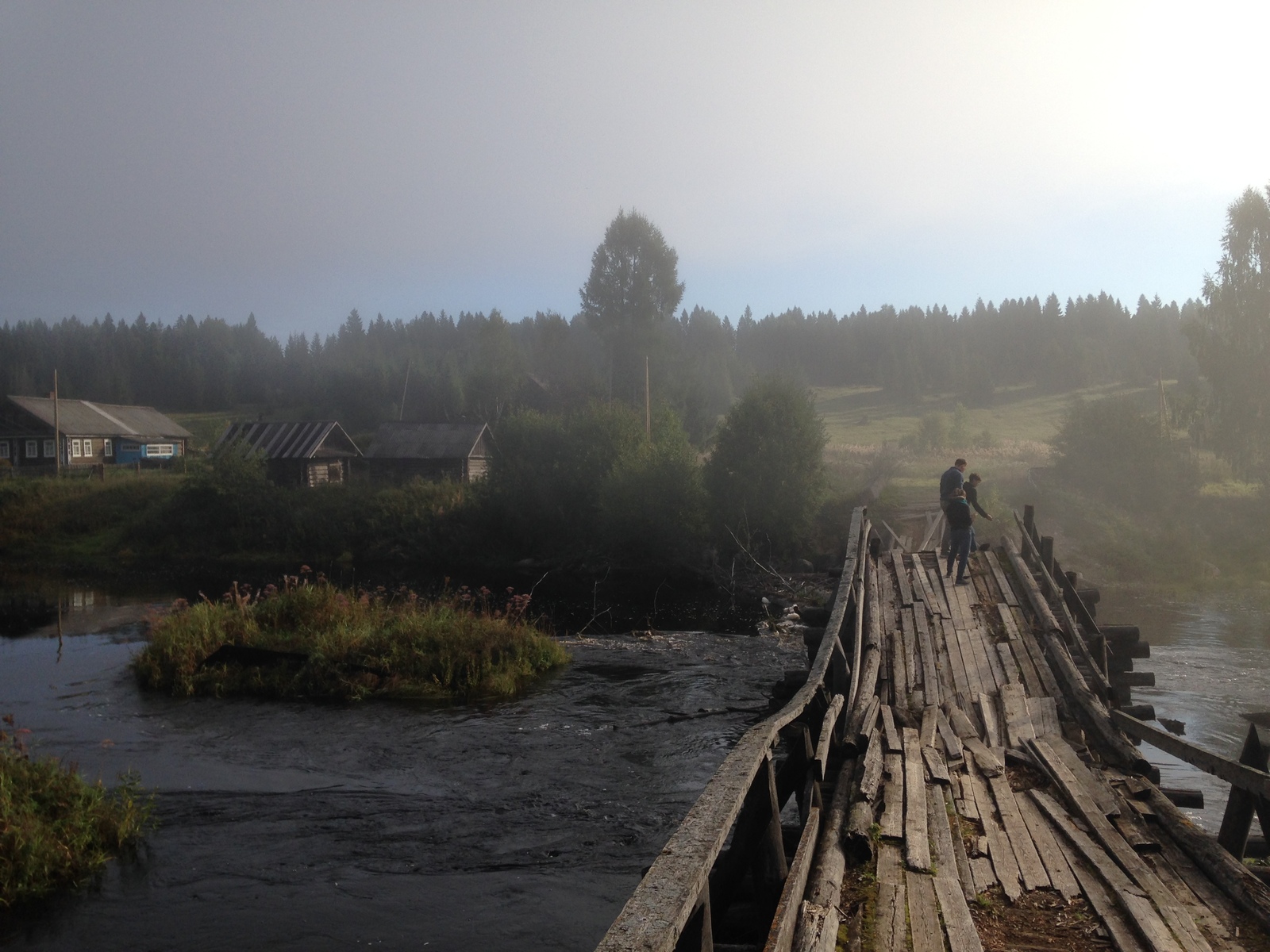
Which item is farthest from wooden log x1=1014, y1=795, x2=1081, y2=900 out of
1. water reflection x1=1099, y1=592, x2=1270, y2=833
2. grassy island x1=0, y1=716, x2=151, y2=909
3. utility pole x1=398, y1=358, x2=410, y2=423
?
utility pole x1=398, y1=358, x2=410, y2=423

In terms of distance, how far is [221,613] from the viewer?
65.6ft

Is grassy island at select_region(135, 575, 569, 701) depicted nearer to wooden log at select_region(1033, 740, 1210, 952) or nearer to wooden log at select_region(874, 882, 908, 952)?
wooden log at select_region(1033, 740, 1210, 952)

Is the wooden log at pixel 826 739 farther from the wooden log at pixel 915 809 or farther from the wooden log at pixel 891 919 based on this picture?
the wooden log at pixel 891 919

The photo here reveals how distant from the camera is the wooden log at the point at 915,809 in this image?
5098 mm

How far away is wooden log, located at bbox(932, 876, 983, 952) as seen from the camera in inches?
166

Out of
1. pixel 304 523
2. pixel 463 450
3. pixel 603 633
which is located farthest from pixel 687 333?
pixel 603 633

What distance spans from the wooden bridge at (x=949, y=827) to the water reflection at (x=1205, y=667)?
5.07 ft

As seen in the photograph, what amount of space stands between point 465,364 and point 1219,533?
259ft

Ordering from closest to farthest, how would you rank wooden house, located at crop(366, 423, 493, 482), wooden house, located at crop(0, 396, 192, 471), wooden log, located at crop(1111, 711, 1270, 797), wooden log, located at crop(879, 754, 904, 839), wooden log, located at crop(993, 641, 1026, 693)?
wooden log, located at crop(879, 754, 904, 839), wooden log, located at crop(1111, 711, 1270, 797), wooden log, located at crop(993, 641, 1026, 693), wooden house, located at crop(366, 423, 493, 482), wooden house, located at crop(0, 396, 192, 471)

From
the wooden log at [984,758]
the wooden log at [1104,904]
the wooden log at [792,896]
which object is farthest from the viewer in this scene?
the wooden log at [984,758]

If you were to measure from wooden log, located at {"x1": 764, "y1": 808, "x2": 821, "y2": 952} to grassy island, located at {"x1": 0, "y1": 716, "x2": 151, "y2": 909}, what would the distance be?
846 cm

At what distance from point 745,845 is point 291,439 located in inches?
2261

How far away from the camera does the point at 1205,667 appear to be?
814 inches

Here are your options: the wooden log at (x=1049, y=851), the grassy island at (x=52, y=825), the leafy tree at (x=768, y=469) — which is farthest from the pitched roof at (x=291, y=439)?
the wooden log at (x=1049, y=851)
